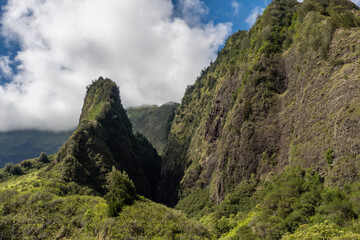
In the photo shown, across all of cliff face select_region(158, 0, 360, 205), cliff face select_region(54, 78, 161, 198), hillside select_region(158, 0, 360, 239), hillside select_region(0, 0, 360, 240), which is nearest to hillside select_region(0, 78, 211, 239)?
hillside select_region(0, 0, 360, 240)

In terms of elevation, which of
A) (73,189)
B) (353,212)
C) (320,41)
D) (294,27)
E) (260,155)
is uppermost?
(294,27)

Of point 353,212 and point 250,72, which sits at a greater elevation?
point 250,72

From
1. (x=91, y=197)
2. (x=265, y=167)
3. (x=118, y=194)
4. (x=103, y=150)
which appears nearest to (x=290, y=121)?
(x=265, y=167)

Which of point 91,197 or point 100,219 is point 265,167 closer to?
point 100,219

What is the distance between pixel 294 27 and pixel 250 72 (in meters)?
17.4

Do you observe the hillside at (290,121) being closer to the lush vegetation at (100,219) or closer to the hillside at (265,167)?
the hillside at (265,167)

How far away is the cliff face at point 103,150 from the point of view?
2987 inches

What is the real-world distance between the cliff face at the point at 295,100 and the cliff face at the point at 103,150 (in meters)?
42.0

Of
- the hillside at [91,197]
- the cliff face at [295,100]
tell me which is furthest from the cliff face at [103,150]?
the cliff face at [295,100]

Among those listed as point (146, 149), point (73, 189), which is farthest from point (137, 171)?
point (73, 189)

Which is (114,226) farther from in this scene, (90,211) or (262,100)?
(262,100)

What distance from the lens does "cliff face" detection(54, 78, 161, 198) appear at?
7588 centimetres

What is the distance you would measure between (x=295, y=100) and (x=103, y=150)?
75.7 metres

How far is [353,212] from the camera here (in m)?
25.9
